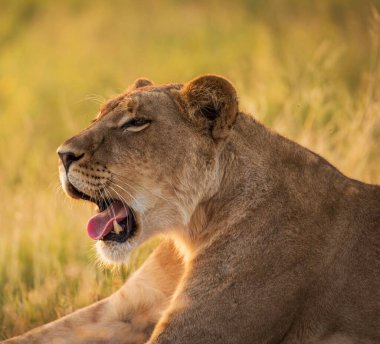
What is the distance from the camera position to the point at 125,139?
15.0ft

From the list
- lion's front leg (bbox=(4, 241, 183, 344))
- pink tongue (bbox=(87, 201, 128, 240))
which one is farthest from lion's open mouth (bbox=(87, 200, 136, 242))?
lion's front leg (bbox=(4, 241, 183, 344))

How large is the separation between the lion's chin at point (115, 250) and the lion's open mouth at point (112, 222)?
2 centimetres

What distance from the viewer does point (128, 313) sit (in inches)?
197

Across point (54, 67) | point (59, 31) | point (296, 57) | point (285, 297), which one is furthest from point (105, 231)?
point (59, 31)

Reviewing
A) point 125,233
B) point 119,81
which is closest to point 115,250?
point 125,233

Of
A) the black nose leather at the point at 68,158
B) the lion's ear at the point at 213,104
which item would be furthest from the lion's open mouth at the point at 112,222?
the lion's ear at the point at 213,104

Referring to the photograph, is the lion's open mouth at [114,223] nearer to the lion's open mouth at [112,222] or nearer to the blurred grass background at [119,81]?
the lion's open mouth at [112,222]

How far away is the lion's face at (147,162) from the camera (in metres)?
4.52

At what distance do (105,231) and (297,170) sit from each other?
37.0 inches

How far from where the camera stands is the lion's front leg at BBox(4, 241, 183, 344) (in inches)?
194

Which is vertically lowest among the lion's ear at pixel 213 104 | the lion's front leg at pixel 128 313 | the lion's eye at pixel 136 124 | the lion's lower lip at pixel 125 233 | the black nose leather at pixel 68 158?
the lion's front leg at pixel 128 313

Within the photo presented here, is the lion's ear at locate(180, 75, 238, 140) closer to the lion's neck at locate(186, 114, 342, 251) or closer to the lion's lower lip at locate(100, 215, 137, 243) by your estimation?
the lion's neck at locate(186, 114, 342, 251)

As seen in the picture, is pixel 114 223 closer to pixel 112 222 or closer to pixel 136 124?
pixel 112 222

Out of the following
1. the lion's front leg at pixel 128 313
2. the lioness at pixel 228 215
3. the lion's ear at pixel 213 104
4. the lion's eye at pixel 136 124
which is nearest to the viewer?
the lioness at pixel 228 215
